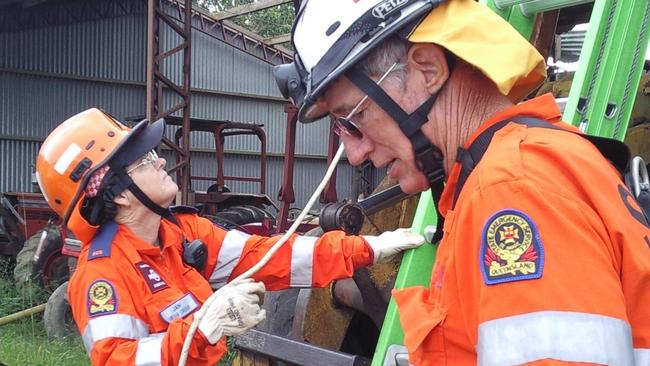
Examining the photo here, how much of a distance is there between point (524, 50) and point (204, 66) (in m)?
17.5

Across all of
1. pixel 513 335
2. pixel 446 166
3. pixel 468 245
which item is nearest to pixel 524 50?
pixel 446 166

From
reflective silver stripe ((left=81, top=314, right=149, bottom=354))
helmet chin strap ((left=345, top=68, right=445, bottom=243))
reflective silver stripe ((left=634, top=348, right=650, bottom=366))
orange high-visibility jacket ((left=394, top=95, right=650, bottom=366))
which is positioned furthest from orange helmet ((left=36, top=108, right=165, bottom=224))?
reflective silver stripe ((left=634, top=348, right=650, bottom=366))

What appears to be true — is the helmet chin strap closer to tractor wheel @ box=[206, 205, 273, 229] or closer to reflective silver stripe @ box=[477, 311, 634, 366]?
reflective silver stripe @ box=[477, 311, 634, 366]

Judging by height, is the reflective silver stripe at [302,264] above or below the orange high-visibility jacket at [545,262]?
below

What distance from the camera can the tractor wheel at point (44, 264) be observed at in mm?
8438

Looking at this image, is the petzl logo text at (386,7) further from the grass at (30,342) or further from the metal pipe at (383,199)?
the grass at (30,342)

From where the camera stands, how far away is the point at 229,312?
8.20ft

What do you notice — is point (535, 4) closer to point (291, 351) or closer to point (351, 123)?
point (351, 123)

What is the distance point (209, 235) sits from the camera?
3178 millimetres

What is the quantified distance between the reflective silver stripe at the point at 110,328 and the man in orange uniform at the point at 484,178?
133 centimetres

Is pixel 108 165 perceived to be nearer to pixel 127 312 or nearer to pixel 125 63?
pixel 127 312

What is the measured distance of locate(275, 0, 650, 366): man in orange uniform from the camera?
2.99ft

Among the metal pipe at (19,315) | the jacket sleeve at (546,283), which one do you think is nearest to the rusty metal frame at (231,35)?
the metal pipe at (19,315)

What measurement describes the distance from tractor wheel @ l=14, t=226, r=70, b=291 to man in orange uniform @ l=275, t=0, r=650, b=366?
25.5ft
